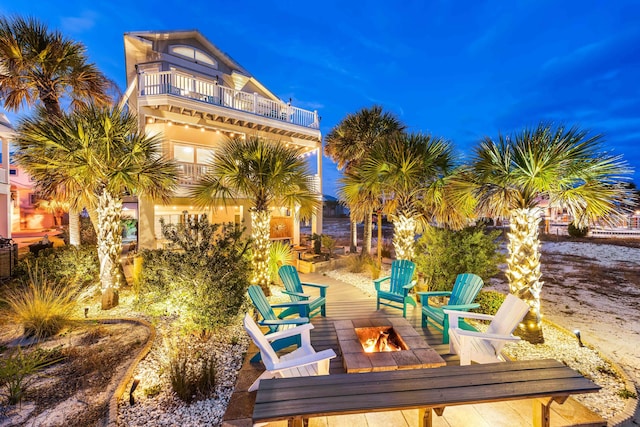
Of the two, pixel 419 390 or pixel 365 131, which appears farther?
pixel 365 131

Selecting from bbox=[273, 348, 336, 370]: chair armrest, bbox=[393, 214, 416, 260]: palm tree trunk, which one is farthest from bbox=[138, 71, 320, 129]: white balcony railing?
bbox=[273, 348, 336, 370]: chair armrest

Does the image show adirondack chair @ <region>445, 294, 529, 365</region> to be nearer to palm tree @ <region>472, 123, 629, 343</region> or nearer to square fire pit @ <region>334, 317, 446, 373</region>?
square fire pit @ <region>334, 317, 446, 373</region>

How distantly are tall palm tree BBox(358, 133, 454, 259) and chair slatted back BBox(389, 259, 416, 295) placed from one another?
1.05m

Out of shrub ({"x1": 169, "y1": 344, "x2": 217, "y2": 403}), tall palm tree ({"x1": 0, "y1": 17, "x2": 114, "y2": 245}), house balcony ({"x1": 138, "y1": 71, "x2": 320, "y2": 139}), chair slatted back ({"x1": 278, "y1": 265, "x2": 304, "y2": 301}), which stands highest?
house balcony ({"x1": 138, "y1": 71, "x2": 320, "y2": 139})

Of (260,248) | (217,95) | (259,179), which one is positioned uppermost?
(217,95)

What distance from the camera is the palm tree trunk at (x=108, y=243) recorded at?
6.86 metres

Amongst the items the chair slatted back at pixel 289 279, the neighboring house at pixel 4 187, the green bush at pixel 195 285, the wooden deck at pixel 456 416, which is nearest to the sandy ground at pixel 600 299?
the wooden deck at pixel 456 416

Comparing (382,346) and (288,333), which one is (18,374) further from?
(382,346)

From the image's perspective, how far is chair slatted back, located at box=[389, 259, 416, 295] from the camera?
6566 mm

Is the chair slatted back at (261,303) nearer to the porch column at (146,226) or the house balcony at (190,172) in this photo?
the house balcony at (190,172)

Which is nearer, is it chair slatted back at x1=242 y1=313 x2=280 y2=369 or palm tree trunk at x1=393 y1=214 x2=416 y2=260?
chair slatted back at x1=242 y1=313 x2=280 y2=369

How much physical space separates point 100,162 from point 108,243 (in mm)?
2006

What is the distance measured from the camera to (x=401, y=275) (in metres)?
6.70

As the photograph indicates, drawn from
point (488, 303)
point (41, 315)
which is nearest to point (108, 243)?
point (41, 315)
